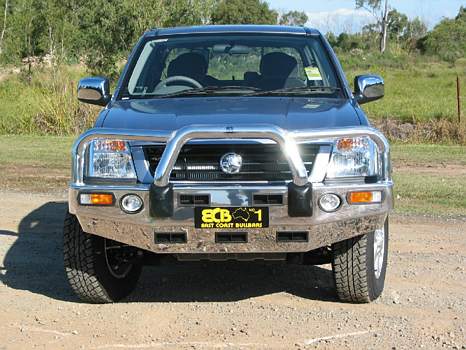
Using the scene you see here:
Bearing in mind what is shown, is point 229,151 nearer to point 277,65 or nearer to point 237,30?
point 277,65

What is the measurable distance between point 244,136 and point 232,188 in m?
0.29

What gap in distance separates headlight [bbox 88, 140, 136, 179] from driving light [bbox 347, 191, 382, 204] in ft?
3.97

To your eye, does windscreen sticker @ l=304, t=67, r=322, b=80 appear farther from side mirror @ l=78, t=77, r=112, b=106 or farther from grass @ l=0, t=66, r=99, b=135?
grass @ l=0, t=66, r=99, b=135

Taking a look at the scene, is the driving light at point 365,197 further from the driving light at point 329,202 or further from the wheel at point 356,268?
the wheel at point 356,268

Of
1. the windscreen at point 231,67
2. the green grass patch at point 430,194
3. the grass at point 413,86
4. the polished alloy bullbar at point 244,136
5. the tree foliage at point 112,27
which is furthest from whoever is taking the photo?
the tree foliage at point 112,27

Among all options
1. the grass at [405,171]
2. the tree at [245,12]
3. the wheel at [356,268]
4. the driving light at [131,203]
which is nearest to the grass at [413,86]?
the grass at [405,171]

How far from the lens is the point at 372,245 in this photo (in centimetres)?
557

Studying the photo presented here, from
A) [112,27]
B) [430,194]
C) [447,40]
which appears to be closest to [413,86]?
[112,27]

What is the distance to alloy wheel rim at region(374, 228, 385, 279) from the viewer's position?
5770 millimetres

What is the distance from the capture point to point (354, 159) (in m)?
5.22

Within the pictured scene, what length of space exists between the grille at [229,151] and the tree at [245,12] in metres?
61.4

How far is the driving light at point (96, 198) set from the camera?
17.1 feet

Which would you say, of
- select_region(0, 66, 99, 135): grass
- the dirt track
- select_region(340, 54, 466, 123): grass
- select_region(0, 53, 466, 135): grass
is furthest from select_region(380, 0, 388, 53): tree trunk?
the dirt track

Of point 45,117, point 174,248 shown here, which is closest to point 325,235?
point 174,248
